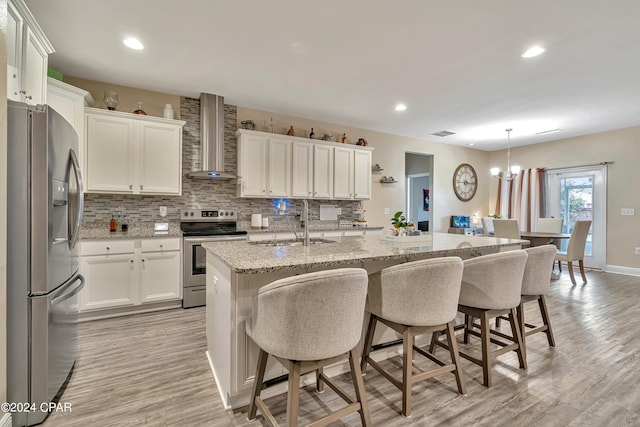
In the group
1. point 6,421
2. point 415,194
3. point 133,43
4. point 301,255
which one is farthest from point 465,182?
point 6,421

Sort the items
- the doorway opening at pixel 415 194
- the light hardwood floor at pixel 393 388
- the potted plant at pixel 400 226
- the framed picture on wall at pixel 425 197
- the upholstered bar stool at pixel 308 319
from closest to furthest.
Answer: the upholstered bar stool at pixel 308 319 → the light hardwood floor at pixel 393 388 → the potted plant at pixel 400 226 → the doorway opening at pixel 415 194 → the framed picture on wall at pixel 425 197

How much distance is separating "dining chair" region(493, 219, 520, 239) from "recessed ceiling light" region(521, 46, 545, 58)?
262cm

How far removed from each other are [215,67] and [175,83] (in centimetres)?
74

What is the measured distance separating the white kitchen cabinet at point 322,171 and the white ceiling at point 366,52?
2.14ft

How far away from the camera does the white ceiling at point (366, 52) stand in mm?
2350

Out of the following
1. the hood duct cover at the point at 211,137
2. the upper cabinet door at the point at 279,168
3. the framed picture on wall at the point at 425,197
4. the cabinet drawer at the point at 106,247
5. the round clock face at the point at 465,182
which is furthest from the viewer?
the framed picture on wall at the point at 425,197

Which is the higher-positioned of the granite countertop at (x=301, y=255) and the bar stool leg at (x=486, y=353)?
the granite countertop at (x=301, y=255)

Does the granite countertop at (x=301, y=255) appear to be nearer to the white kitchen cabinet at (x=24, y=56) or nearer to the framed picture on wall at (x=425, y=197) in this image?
the white kitchen cabinet at (x=24, y=56)

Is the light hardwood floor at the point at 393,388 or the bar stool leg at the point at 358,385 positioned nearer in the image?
the bar stool leg at the point at 358,385

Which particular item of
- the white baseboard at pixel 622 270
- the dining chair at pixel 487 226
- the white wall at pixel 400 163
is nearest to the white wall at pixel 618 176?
the white baseboard at pixel 622 270

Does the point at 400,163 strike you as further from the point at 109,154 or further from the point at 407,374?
the point at 407,374

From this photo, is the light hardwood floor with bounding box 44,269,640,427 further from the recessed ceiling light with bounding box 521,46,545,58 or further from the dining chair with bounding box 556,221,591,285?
the recessed ceiling light with bounding box 521,46,545,58

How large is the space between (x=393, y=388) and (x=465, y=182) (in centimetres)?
640

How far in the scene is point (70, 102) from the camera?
10.3 feet
